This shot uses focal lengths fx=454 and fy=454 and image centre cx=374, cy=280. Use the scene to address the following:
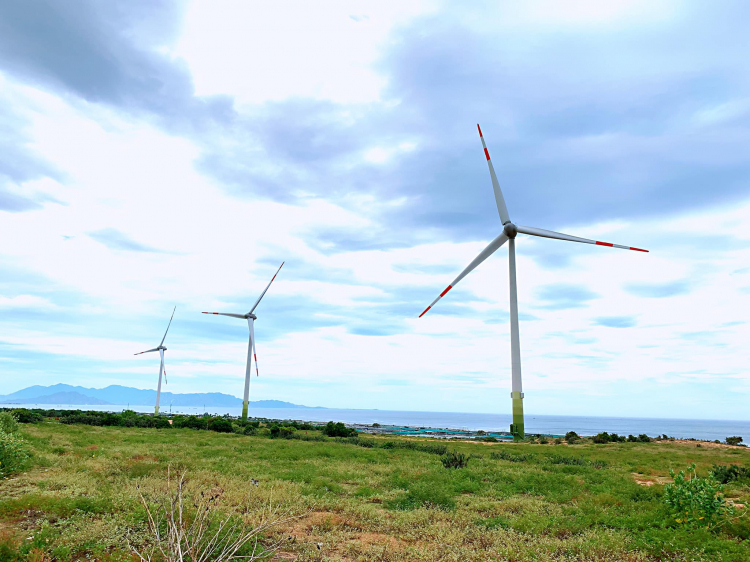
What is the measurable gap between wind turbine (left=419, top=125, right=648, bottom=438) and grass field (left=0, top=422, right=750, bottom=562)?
11.3 metres

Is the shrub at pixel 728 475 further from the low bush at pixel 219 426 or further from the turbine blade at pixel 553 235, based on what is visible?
the low bush at pixel 219 426

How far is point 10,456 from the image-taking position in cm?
2192

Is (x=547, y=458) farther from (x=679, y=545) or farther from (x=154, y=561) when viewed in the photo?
(x=154, y=561)

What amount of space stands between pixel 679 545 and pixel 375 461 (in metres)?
21.9

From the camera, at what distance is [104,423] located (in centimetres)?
6844

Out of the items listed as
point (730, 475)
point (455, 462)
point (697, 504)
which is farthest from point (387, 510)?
point (730, 475)

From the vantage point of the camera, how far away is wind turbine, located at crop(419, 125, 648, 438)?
39312 millimetres

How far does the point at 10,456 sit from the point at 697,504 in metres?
28.7

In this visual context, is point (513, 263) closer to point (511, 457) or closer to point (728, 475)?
point (511, 457)

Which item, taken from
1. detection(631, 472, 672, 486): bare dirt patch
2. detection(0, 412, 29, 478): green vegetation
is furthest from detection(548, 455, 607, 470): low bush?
detection(0, 412, 29, 478): green vegetation

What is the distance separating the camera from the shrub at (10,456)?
21.3m

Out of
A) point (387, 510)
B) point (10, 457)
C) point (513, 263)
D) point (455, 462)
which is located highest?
point (513, 263)

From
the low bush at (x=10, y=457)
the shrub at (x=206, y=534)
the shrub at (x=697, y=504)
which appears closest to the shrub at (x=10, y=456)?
the low bush at (x=10, y=457)

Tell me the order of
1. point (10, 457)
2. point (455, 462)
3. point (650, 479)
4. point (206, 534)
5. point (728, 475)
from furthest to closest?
point (455, 462), point (650, 479), point (728, 475), point (10, 457), point (206, 534)
